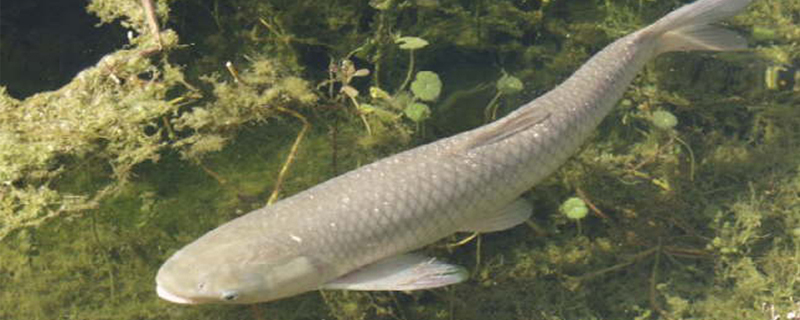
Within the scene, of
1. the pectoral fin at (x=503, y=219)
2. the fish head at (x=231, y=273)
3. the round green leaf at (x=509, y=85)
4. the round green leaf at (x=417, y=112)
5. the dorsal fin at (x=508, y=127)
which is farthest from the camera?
the round green leaf at (x=509, y=85)

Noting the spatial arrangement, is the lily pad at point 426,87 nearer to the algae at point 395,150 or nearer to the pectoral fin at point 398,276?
the algae at point 395,150

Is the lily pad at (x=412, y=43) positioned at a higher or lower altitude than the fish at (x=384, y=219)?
higher

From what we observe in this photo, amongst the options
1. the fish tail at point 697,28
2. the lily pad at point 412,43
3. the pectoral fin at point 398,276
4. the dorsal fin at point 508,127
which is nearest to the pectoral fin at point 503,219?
the pectoral fin at point 398,276

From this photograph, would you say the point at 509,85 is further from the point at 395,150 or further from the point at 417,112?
the point at 395,150

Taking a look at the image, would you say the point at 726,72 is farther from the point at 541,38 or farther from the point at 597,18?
the point at 541,38

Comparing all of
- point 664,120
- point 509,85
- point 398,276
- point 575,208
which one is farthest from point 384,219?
point 664,120

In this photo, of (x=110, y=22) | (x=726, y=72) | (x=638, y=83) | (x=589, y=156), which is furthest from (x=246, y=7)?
(x=726, y=72)
